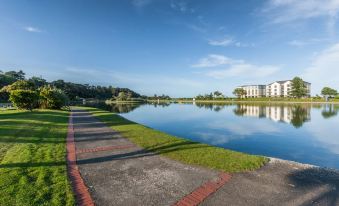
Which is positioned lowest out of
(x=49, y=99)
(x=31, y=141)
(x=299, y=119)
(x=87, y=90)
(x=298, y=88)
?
(x=299, y=119)

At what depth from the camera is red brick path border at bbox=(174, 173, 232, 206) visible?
4199 mm

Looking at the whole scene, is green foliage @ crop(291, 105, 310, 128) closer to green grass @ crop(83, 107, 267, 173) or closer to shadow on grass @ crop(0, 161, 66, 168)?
green grass @ crop(83, 107, 267, 173)

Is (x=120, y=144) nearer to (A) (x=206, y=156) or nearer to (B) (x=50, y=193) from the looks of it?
(A) (x=206, y=156)

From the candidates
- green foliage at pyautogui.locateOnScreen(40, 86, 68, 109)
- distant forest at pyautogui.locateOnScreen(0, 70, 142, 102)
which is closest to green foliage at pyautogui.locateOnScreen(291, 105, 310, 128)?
green foliage at pyautogui.locateOnScreen(40, 86, 68, 109)

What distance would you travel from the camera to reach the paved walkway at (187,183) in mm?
4305

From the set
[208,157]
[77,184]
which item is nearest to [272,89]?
[208,157]

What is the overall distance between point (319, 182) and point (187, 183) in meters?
3.26

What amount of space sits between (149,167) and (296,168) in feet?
14.2

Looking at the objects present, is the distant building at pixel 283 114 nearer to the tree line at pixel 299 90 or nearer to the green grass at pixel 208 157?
the green grass at pixel 208 157

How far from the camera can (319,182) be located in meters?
5.20

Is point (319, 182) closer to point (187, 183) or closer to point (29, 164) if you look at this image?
point (187, 183)

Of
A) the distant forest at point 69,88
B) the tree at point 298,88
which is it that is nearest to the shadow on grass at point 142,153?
the distant forest at point 69,88

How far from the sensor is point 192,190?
4715 millimetres

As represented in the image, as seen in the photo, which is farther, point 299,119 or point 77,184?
point 299,119
